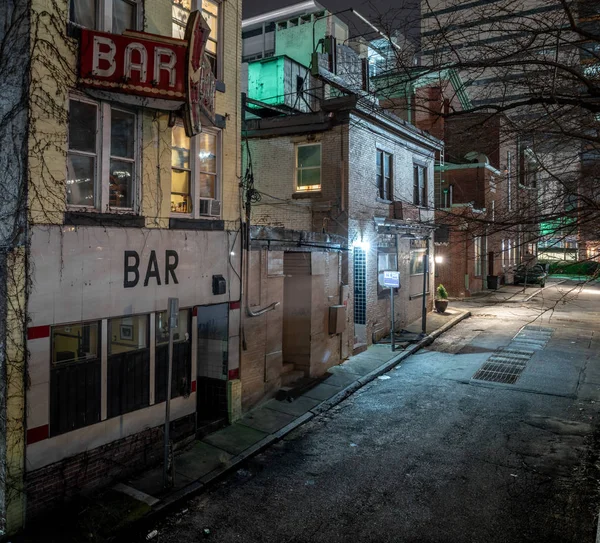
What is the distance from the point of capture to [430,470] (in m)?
8.84

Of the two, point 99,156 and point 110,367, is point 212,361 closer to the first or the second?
point 110,367

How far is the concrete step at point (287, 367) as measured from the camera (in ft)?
44.2

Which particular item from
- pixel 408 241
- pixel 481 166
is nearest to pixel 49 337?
pixel 408 241

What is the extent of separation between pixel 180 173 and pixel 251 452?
19.6 ft

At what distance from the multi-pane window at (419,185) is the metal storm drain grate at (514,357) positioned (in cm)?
770

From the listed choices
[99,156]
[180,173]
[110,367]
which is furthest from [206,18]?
[110,367]

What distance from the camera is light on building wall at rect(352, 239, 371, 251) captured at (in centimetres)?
1748

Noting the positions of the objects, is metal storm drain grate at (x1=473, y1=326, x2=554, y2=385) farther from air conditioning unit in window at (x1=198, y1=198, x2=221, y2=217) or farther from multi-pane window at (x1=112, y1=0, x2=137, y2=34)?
multi-pane window at (x1=112, y1=0, x2=137, y2=34)

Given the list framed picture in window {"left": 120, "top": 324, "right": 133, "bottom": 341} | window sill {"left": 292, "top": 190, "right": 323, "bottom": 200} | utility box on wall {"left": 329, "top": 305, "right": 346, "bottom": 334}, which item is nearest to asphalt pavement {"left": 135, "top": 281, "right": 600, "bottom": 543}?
utility box on wall {"left": 329, "top": 305, "right": 346, "bottom": 334}

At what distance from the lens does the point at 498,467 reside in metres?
8.93

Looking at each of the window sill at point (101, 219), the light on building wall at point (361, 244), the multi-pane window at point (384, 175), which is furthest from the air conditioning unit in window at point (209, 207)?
the multi-pane window at point (384, 175)

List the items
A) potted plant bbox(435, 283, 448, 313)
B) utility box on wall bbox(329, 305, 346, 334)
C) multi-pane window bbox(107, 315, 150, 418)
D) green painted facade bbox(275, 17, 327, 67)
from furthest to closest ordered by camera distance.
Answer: green painted facade bbox(275, 17, 327, 67)
potted plant bbox(435, 283, 448, 313)
utility box on wall bbox(329, 305, 346, 334)
multi-pane window bbox(107, 315, 150, 418)

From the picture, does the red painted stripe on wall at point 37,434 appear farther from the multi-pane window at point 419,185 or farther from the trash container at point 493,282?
the trash container at point 493,282

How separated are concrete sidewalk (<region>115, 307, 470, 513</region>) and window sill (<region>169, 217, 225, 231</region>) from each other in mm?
4557
